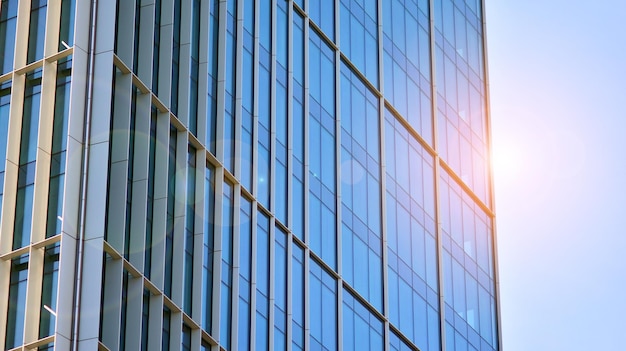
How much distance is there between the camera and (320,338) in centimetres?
5497

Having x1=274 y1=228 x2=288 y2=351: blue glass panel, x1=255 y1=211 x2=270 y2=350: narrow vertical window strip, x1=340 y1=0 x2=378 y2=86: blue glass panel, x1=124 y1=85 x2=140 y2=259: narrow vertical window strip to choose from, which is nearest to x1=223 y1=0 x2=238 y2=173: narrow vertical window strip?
x1=255 y1=211 x2=270 y2=350: narrow vertical window strip

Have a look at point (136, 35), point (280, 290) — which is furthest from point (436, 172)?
point (136, 35)

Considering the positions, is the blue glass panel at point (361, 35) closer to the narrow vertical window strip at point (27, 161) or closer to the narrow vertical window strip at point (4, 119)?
the narrow vertical window strip at point (4, 119)

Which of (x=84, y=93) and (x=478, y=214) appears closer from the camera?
(x=84, y=93)

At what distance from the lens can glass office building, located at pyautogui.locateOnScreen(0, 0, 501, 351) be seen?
4053 centimetres

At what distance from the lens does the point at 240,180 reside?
50375 mm

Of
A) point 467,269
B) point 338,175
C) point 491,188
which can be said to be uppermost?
point 491,188

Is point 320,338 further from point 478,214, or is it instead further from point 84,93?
point 478,214

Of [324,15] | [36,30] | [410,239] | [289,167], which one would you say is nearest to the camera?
[36,30]

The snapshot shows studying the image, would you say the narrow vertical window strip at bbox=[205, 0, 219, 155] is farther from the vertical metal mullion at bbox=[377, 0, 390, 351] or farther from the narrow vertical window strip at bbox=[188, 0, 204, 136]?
the vertical metal mullion at bbox=[377, 0, 390, 351]

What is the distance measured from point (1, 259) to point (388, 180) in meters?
26.9

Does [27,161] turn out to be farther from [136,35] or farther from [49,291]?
[136,35]

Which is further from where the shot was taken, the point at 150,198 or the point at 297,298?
the point at 297,298

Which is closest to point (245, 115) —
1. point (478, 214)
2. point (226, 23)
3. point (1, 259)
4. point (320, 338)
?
point (226, 23)
